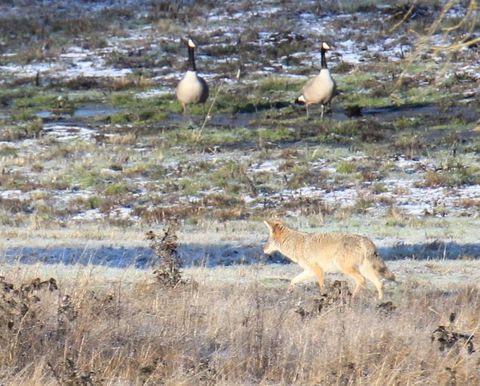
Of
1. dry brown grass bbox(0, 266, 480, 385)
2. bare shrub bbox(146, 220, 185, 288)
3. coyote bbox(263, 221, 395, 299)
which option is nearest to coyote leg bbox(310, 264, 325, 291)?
coyote bbox(263, 221, 395, 299)

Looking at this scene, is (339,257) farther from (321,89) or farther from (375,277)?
(321,89)

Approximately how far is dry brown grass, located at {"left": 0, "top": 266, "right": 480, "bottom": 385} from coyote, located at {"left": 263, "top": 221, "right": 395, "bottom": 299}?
1632mm

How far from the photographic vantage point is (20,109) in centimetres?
3306

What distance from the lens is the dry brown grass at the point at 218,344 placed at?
7555 mm

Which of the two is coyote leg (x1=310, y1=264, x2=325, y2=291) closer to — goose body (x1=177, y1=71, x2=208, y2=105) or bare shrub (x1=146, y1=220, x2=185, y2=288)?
bare shrub (x1=146, y1=220, x2=185, y2=288)

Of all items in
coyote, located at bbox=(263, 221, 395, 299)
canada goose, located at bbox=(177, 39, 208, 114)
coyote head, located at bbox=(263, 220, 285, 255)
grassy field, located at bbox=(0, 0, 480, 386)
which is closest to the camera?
grassy field, located at bbox=(0, 0, 480, 386)

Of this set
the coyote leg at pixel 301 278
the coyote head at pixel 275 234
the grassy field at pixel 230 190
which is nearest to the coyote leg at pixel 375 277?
the grassy field at pixel 230 190

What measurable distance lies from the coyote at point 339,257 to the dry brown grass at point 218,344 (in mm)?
1632

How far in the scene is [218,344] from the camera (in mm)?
8445

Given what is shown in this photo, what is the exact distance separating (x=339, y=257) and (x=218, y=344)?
347 centimetres

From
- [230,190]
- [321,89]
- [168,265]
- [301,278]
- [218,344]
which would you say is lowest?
[230,190]

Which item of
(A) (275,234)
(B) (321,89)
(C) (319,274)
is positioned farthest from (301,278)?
(B) (321,89)

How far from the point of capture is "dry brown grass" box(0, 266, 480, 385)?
24.8 ft

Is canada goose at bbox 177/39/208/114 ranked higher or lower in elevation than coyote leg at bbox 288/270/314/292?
lower
